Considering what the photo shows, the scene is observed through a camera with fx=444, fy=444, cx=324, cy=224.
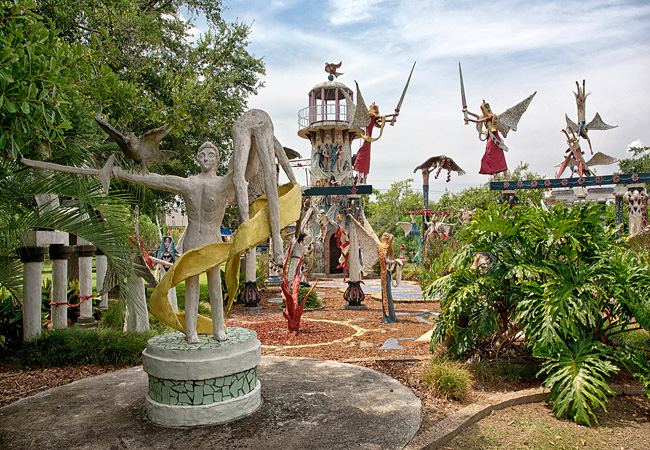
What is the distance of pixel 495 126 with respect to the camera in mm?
12016

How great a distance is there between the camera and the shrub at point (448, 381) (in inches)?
204

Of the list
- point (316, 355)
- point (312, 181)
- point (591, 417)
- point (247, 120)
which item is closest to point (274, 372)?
point (316, 355)

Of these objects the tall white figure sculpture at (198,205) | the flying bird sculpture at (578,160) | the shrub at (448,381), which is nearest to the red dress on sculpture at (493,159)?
the flying bird sculpture at (578,160)

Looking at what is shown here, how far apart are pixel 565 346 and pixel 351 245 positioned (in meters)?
7.60

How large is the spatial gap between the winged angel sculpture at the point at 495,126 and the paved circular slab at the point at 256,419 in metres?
8.37

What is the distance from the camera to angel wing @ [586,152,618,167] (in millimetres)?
13820

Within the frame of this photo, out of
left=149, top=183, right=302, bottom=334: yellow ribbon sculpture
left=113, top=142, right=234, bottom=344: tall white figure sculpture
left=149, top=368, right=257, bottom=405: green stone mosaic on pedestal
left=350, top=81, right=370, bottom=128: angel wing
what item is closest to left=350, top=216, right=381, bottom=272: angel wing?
left=350, top=81, right=370, bottom=128: angel wing

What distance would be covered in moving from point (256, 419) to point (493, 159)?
33.2ft

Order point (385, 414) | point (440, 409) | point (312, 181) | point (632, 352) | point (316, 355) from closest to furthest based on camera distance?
point (385, 414) < point (440, 409) < point (632, 352) < point (316, 355) < point (312, 181)

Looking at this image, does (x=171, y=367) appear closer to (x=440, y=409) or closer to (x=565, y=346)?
(x=440, y=409)

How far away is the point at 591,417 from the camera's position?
476cm

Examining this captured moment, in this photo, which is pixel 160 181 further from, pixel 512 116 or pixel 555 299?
pixel 512 116

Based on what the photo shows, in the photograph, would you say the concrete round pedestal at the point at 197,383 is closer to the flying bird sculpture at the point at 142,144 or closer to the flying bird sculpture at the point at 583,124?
the flying bird sculpture at the point at 142,144

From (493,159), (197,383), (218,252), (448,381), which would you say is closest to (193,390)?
(197,383)
